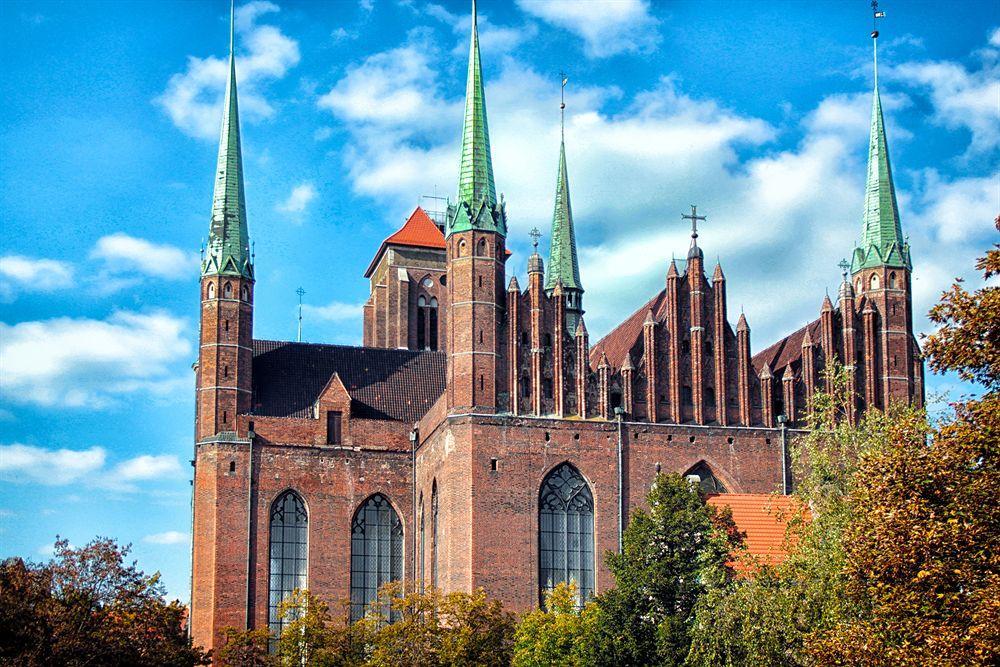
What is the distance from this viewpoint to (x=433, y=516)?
199ft

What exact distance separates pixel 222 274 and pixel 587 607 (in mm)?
24564

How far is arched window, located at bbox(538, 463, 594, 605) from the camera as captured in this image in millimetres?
55562

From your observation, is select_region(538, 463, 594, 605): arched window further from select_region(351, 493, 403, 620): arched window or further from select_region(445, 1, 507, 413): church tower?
select_region(351, 493, 403, 620): arched window

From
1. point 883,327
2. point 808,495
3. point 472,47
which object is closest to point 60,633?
point 808,495

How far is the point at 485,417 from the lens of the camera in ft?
181

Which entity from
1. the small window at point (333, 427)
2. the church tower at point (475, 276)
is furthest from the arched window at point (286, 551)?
the church tower at point (475, 276)

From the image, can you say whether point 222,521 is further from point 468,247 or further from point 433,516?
point 468,247

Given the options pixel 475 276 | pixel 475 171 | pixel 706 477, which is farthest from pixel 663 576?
pixel 475 171

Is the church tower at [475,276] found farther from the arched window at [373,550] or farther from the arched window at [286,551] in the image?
the arched window at [286,551]

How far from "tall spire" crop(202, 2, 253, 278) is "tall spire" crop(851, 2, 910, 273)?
26.2 meters

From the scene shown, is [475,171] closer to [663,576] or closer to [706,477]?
[706,477]

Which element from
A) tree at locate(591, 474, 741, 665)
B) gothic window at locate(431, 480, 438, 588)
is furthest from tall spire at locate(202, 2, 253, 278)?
tree at locate(591, 474, 741, 665)

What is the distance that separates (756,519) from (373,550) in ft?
60.7

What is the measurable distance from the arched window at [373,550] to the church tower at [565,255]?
63.4ft
